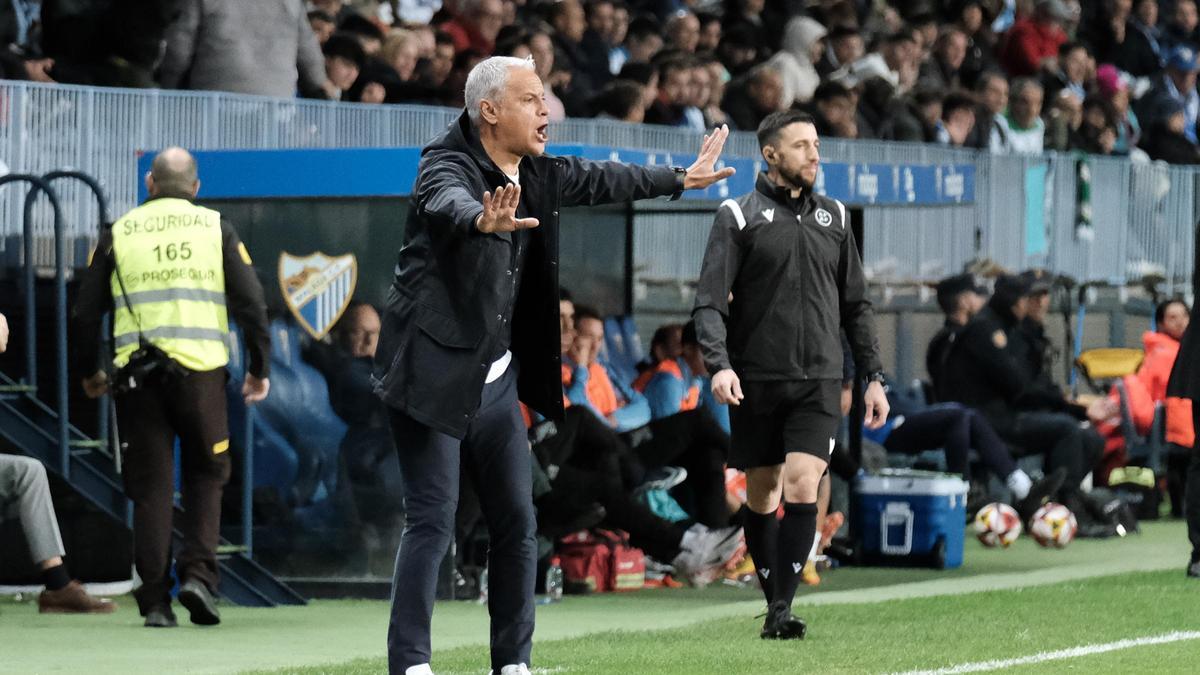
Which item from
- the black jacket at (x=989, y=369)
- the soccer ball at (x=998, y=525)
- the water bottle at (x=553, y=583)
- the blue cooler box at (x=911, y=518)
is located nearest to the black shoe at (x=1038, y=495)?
the soccer ball at (x=998, y=525)

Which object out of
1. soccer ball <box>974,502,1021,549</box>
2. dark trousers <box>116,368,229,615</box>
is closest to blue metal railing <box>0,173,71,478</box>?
dark trousers <box>116,368,229,615</box>

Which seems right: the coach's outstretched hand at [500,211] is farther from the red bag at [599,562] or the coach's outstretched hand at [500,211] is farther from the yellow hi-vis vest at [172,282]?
the red bag at [599,562]

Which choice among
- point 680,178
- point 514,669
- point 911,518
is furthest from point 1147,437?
point 514,669

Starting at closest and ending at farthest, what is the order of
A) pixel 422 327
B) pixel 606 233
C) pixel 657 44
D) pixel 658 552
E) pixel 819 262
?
pixel 422 327 < pixel 819 262 < pixel 658 552 < pixel 606 233 < pixel 657 44

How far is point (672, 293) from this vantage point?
15.6m

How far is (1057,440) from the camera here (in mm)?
16000

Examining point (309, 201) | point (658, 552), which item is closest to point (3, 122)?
point (309, 201)

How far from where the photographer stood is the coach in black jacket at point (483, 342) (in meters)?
7.08

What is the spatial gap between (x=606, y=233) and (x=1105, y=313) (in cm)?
640

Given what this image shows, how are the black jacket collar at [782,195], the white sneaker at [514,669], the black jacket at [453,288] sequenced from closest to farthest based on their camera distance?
the black jacket at [453,288] → the white sneaker at [514,669] → the black jacket collar at [782,195]

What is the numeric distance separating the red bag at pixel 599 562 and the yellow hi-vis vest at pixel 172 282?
240 centimetres

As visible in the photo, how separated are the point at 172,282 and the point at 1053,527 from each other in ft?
19.7

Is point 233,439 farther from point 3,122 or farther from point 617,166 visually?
point 617,166

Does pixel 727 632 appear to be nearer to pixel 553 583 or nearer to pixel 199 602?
pixel 553 583
